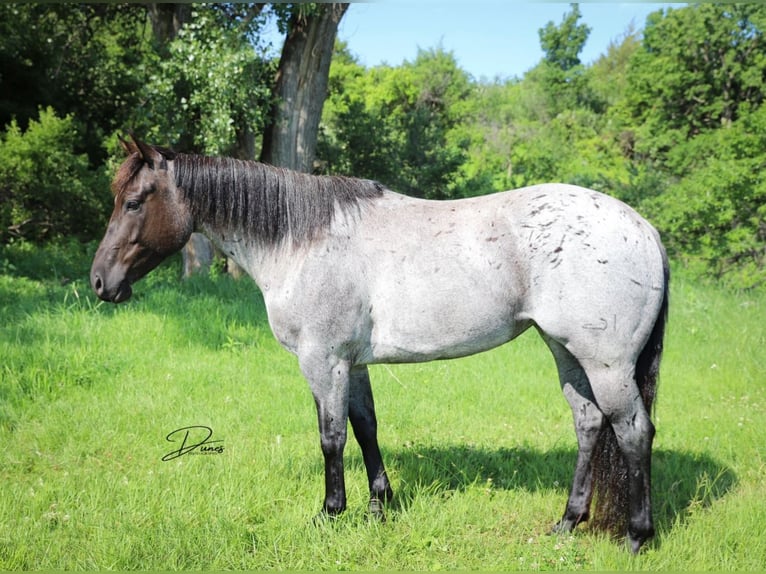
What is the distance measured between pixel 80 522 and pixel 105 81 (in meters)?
13.5

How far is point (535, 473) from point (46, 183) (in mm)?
10312

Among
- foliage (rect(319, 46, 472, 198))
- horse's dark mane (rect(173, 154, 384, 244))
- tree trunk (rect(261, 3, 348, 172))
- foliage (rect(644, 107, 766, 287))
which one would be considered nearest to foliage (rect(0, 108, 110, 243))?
tree trunk (rect(261, 3, 348, 172))

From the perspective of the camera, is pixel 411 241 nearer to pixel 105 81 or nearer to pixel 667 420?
pixel 667 420

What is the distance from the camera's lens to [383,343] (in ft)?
10.1

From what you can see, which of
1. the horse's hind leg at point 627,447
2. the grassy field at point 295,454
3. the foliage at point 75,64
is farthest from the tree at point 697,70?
the horse's hind leg at point 627,447

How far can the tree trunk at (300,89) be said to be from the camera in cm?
905

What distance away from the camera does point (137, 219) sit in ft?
10.0

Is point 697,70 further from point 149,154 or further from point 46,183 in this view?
point 149,154

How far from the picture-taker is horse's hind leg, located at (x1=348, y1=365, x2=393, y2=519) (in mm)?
3516

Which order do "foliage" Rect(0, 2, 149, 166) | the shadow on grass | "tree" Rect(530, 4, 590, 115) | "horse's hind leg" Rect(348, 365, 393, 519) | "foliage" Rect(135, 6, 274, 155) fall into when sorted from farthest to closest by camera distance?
"tree" Rect(530, 4, 590, 115)
"foliage" Rect(0, 2, 149, 166)
"foliage" Rect(135, 6, 274, 155)
the shadow on grass
"horse's hind leg" Rect(348, 365, 393, 519)

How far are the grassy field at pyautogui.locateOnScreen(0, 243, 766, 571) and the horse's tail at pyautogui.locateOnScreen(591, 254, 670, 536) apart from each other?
0.15 meters

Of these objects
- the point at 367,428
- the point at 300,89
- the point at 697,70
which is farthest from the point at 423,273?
the point at 697,70

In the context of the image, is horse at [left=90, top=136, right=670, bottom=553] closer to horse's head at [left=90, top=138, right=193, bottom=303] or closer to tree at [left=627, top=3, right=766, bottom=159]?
horse's head at [left=90, top=138, right=193, bottom=303]

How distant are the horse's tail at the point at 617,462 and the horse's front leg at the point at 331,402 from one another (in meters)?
1.41
